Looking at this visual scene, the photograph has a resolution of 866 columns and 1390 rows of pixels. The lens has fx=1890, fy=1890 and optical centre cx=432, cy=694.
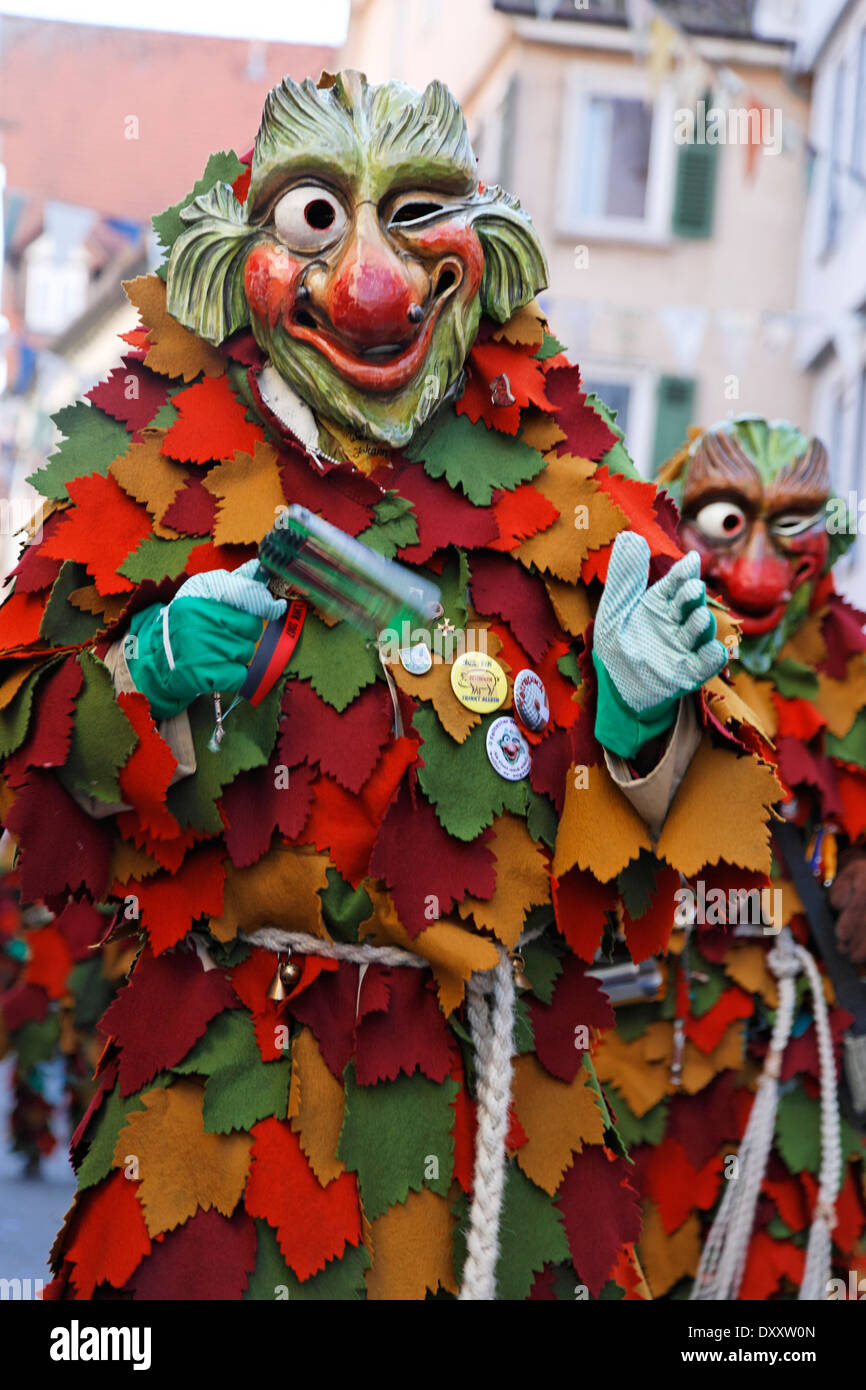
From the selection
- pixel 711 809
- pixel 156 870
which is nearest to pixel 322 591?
pixel 156 870

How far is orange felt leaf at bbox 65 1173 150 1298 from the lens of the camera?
2775mm

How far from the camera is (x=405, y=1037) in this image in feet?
9.41

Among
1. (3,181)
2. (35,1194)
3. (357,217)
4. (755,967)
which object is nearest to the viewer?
(357,217)

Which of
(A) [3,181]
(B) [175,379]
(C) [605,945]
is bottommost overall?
(C) [605,945]

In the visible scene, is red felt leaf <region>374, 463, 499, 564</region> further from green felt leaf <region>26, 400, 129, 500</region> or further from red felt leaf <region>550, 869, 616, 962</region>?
red felt leaf <region>550, 869, 616, 962</region>

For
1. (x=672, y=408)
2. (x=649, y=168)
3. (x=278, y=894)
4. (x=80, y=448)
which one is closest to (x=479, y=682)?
(x=278, y=894)

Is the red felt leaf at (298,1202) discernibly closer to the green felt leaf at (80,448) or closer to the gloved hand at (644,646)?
the gloved hand at (644,646)

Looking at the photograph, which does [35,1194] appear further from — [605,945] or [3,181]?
[3,181]

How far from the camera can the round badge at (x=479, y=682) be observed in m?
2.94

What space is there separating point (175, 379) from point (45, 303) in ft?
126

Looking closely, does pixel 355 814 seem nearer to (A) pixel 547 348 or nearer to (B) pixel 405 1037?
(B) pixel 405 1037

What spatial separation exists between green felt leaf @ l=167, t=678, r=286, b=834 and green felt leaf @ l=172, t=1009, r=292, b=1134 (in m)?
0.31

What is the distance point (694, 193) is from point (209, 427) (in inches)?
584
